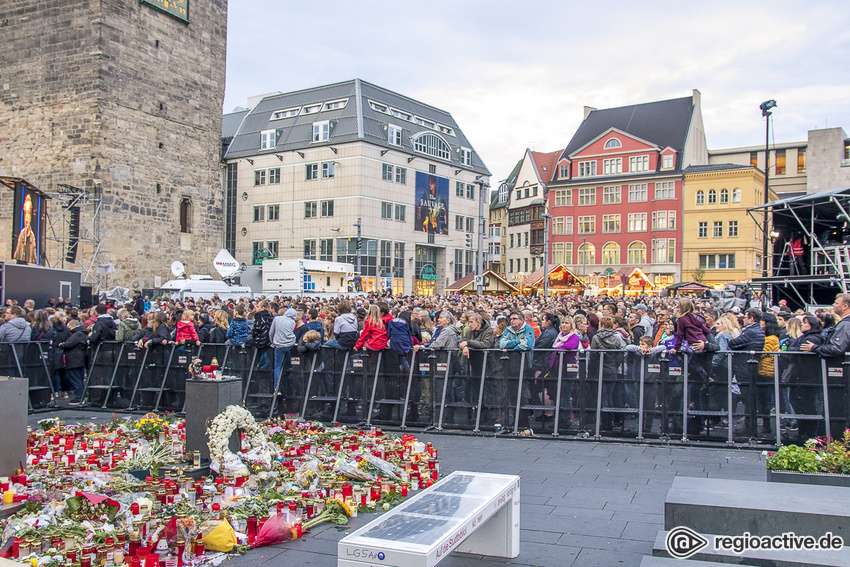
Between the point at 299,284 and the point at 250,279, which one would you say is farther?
the point at 250,279

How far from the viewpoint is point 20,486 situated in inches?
277

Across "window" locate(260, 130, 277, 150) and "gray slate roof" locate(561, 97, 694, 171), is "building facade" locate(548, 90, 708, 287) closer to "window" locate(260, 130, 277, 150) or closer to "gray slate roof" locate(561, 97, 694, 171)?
"gray slate roof" locate(561, 97, 694, 171)

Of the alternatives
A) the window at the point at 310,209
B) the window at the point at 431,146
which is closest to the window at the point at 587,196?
the window at the point at 431,146

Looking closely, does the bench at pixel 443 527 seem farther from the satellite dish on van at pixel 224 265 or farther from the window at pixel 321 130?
the window at pixel 321 130

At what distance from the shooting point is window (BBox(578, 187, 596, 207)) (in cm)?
6625

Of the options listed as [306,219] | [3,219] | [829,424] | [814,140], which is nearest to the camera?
[829,424]

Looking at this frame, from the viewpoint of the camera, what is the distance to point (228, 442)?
8031mm

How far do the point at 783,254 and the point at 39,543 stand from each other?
76.4 feet

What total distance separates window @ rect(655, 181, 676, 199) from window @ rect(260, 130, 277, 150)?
32742 millimetres

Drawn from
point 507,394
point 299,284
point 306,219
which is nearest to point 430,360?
point 507,394

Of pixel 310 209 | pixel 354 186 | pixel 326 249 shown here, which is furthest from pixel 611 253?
pixel 310 209

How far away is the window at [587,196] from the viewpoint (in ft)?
217

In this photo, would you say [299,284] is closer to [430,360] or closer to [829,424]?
[430,360]

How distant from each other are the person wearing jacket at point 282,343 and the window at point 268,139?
44.8 m
